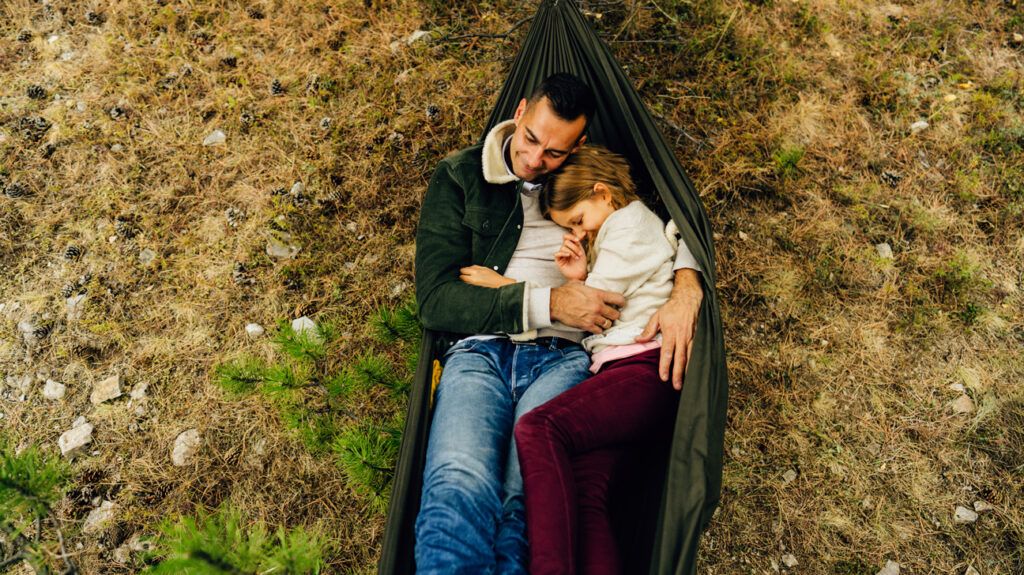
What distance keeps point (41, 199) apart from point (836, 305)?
359 centimetres

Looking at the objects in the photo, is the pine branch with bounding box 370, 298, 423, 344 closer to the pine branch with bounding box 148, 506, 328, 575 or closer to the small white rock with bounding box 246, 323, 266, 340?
the small white rock with bounding box 246, 323, 266, 340

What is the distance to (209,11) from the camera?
3.00 meters

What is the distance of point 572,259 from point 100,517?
1.95 m

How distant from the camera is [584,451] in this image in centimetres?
159

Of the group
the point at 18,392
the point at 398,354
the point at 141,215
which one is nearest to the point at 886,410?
the point at 398,354

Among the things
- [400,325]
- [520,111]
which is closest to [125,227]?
[400,325]

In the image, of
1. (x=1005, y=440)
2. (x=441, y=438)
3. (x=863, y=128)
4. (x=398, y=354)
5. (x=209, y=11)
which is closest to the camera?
(x=441, y=438)

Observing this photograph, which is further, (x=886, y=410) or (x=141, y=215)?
(x=141, y=215)

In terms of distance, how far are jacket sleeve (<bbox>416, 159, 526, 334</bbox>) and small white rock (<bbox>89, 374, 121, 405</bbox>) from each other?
1337 mm

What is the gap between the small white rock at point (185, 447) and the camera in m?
2.14

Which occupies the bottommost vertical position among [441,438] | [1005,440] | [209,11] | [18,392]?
[1005,440]

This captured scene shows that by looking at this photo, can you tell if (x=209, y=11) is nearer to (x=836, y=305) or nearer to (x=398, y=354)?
(x=398, y=354)

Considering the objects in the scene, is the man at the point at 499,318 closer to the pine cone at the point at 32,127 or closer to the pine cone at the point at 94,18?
the pine cone at the point at 32,127

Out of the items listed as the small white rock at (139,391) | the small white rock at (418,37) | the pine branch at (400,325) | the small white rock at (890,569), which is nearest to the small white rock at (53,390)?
the small white rock at (139,391)
